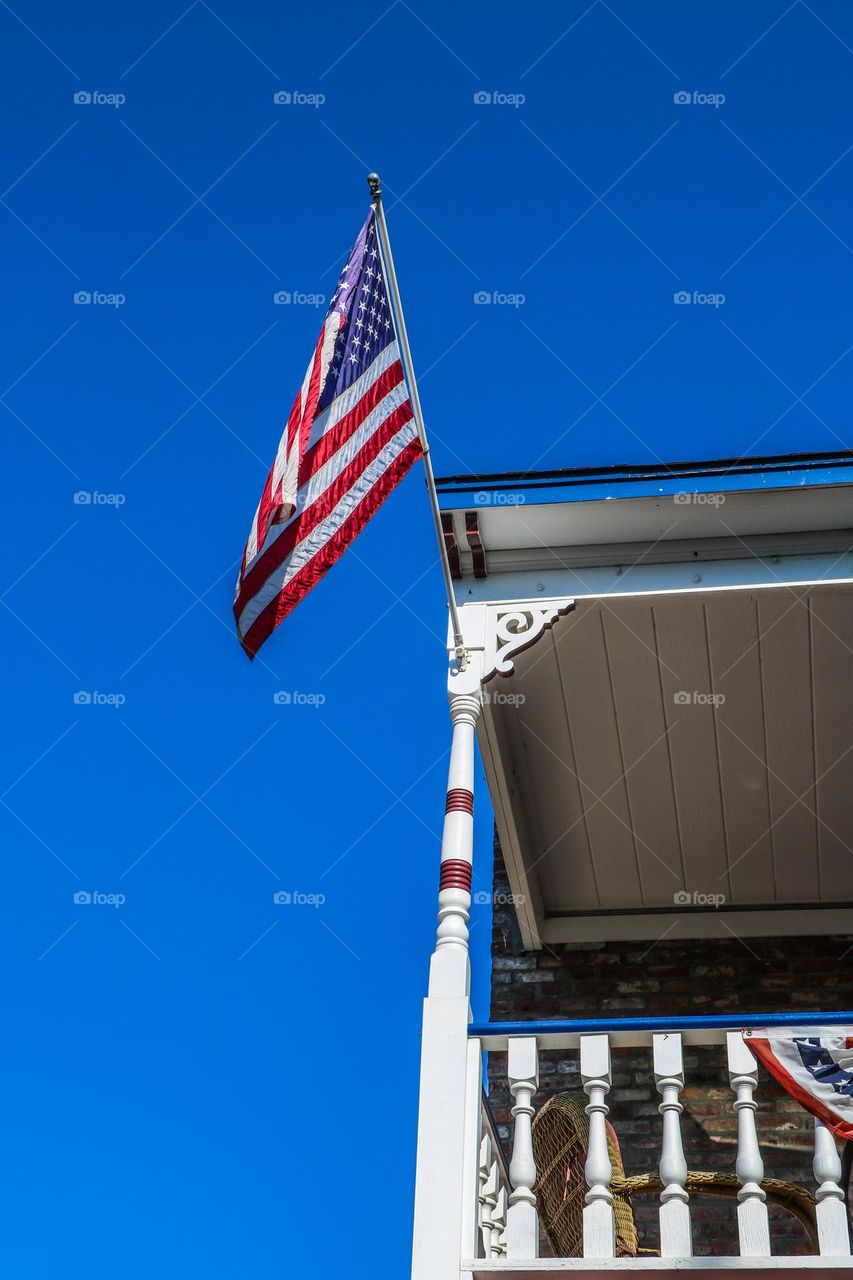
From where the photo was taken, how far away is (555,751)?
759 centimetres

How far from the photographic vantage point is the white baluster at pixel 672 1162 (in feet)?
15.7

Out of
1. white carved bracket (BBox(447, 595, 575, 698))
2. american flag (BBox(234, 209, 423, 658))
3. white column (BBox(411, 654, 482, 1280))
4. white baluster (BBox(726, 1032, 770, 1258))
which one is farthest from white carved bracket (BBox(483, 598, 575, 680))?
white baluster (BBox(726, 1032, 770, 1258))

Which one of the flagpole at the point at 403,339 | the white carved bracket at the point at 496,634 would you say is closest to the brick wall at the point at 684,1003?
the white carved bracket at the point at 496,634

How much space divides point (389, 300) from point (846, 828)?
12.7 ft

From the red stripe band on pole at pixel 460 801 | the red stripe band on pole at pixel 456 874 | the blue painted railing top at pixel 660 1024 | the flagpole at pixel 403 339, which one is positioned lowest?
the blue painted railing top at pixel 660 1024

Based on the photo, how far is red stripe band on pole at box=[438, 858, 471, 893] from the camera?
5691 mm

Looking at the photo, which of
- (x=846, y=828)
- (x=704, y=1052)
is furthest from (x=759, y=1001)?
(x=846, y=828)

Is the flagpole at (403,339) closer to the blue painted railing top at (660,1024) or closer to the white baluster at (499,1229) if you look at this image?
the blue painted railing top at (660,1024)

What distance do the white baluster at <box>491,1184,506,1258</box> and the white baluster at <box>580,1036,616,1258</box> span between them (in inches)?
19.8

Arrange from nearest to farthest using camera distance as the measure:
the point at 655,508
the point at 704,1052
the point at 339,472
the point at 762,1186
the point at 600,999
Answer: the point at 762,1186 < the point at 339,472 < the point at 655,508 < the point at 704,1052 < the point at 600,999

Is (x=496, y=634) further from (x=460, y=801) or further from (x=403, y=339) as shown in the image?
(x=403, y=339)

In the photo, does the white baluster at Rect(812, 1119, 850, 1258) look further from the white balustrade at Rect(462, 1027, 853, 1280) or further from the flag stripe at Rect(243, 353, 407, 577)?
the flag stripe at Rect(243, 353, 407, 577)

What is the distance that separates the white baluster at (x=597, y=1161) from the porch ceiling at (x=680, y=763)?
211 cm

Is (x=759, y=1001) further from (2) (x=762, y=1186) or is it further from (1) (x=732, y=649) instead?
(2) (x=762, y=1186)
